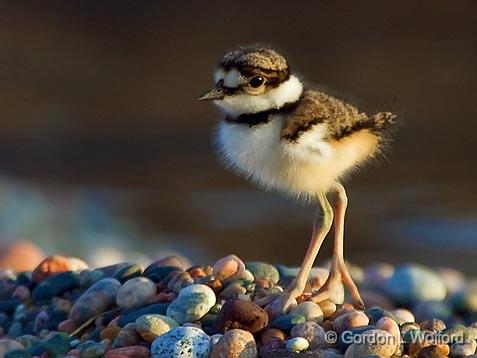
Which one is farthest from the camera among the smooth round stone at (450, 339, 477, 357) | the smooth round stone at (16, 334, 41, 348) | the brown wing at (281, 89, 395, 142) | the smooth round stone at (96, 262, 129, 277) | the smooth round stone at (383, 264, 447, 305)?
the smooth round stone at (383, 264, 447, 305)

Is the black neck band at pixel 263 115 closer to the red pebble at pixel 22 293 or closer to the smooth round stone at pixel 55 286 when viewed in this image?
the smooth round stone at pixel 55 286

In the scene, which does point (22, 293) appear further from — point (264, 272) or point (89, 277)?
point (264, 272)

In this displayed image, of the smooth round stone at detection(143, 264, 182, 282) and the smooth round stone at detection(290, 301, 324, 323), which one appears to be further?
the smooth round stone at detection(143, 264, 182, 282)

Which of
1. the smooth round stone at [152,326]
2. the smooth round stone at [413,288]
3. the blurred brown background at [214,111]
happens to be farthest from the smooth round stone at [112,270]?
the blurred brown background at [214,111]

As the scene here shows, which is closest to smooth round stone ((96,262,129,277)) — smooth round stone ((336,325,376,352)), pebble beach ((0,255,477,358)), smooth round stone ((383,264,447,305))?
pebble beach ((0,255,477,358))

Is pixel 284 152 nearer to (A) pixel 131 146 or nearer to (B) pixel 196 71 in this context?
(A) pixel 131 146

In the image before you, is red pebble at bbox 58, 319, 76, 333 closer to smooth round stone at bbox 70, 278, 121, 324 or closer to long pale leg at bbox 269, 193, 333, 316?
smooth round stone at bbox 70, 278, 121, 324
